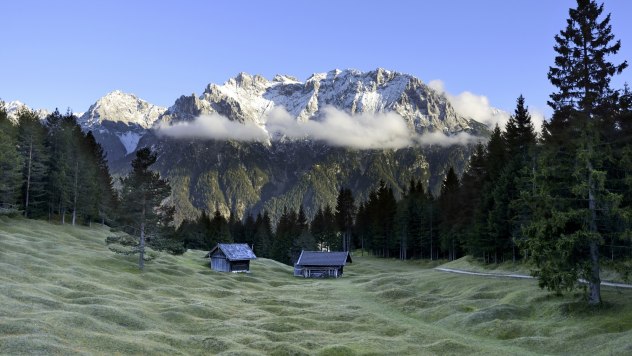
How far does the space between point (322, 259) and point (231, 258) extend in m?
20.7

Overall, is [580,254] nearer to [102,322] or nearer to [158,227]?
[102,322]

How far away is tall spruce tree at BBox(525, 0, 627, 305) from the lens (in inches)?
1531

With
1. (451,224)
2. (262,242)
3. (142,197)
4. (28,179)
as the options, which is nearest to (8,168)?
(28,179)

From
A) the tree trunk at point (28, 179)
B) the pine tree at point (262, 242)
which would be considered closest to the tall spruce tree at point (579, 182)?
the tree trunk at point (28, 179)

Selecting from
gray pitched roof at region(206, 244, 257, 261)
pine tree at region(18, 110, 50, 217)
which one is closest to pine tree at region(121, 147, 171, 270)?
gray pitched roof at region(206, 244, 257, 261)

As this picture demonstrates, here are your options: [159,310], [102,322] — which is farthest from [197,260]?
[102,322]

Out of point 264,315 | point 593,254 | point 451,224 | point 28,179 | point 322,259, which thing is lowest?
point 264,315

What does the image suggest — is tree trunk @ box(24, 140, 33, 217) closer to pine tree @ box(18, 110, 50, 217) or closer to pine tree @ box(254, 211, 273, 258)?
pine tree @ box(18, 110, 50, 217)

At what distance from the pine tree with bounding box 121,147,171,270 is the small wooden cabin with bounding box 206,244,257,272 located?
2528 cm

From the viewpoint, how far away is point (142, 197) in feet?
231

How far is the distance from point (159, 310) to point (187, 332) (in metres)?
6.85

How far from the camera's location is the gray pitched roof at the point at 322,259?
102375mm

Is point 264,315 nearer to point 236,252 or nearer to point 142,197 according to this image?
point 142,197

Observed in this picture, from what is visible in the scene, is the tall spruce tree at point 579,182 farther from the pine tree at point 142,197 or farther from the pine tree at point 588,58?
the pine tree at point 142,197
